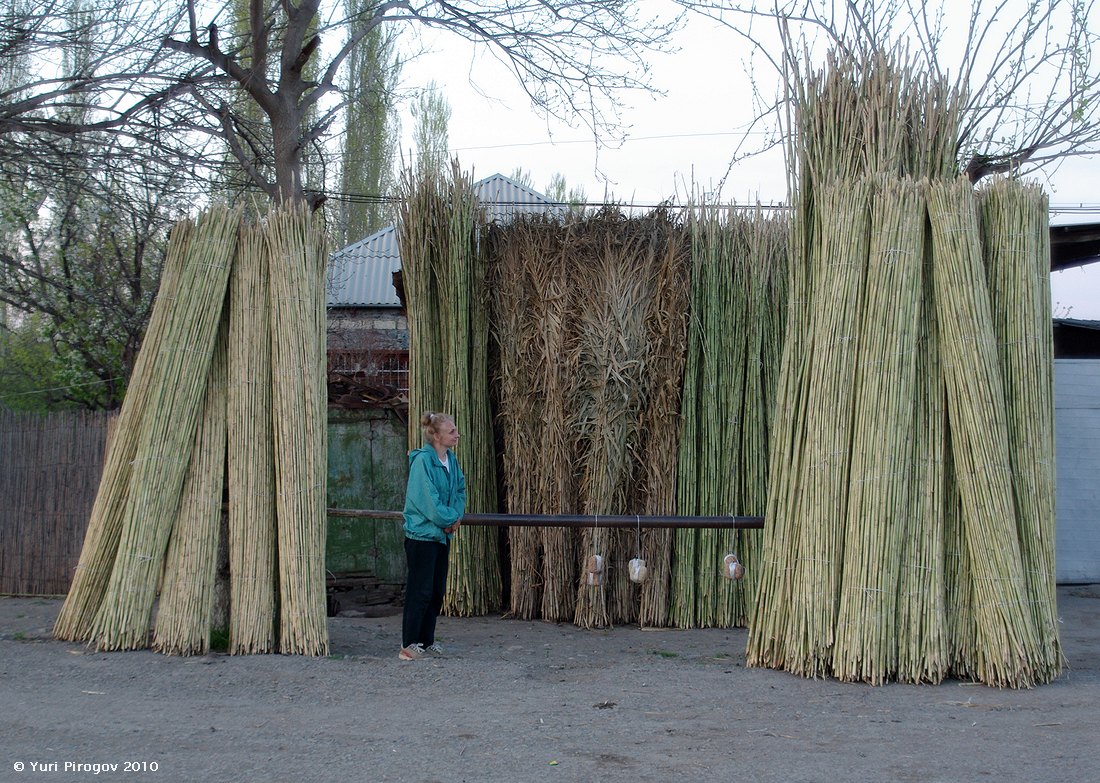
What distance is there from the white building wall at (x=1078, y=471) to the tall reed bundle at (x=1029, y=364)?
13.6 feet

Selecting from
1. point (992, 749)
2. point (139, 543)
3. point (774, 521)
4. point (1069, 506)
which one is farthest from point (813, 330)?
point (1069, 506)

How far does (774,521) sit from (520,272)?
2873 millimetres

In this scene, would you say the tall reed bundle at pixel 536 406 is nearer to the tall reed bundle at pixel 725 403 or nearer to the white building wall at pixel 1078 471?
the tall reed bundle at pixel 725 403

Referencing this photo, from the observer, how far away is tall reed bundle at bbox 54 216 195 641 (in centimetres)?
550

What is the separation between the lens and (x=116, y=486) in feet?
18.2

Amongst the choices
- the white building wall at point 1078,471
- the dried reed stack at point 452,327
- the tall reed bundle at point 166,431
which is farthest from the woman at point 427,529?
the white building wall at point 1078,471

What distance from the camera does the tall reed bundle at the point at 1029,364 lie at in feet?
16.1

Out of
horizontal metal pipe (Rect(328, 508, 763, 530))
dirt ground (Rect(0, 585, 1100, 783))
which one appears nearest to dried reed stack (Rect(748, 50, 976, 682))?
dirt ground (Rect(0, 585, 1100, 783))

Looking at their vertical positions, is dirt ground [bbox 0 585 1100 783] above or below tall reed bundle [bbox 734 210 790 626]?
below

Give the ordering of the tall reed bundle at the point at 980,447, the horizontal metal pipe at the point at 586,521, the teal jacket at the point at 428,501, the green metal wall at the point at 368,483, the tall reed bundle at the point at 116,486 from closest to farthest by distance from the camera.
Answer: the tall reed bundle at the point at 980,447 → the tall reed bundle at the point at 116,486 → the teal jacket at the point at 428,501 → the horizontal metal pipe at the point at 586,521 → the green metal wall at the point at 368,483

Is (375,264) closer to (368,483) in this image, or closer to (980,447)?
(368,483)

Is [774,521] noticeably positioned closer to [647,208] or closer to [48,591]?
[647,208]

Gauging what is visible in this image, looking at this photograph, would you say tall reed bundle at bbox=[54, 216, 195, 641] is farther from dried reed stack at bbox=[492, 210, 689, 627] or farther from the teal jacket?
dried reed stack at bbox=[492, 210, 689, 627]

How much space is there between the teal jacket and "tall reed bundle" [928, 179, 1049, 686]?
104 inches
